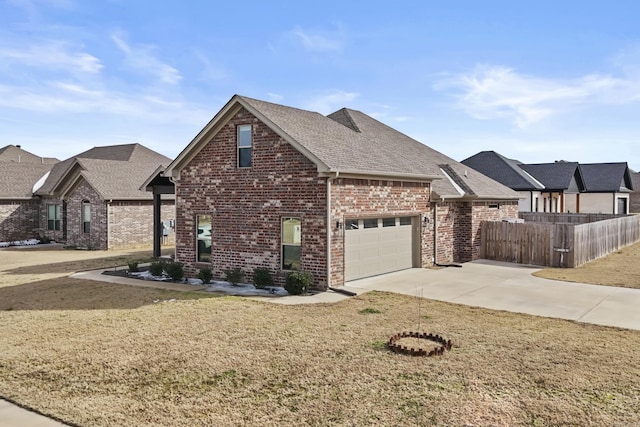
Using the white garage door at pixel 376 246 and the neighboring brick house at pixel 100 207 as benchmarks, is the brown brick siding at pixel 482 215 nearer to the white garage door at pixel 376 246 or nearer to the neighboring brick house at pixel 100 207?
the white garage door at pixel 376 246

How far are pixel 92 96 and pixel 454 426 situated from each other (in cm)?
2400

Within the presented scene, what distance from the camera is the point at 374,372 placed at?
25.1 ft

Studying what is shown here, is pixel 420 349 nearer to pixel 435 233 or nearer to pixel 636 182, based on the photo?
pixel 435 233

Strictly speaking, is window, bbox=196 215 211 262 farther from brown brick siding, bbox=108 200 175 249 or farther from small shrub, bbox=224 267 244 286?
brown brick siding, bbox=108 200 175 249

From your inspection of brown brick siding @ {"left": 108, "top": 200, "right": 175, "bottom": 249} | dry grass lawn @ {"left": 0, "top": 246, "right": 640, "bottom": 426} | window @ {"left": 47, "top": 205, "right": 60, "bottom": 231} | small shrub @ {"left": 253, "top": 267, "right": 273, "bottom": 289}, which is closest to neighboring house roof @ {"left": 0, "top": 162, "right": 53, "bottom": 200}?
window @ {"left": 47, "top": 205, "right": 60, "bottom": 231}

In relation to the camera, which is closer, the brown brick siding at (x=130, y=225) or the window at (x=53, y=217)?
the brown brick siding at (x=130, y=225)

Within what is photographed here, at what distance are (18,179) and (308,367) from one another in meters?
32.6

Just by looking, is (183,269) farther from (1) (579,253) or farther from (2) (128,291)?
(1) (579,253)

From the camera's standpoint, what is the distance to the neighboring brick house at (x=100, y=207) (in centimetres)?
2752

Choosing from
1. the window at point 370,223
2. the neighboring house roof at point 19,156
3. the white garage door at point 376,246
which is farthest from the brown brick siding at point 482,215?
the neighboring house roof at point 19,156

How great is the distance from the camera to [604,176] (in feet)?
156

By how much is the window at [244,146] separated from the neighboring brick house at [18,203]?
73.7ft

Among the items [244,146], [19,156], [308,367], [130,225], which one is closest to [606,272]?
[244,146]

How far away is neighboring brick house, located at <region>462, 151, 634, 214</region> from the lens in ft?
127
